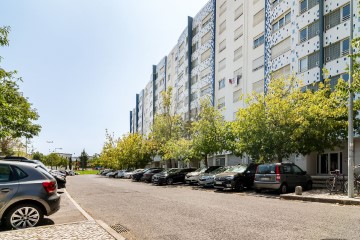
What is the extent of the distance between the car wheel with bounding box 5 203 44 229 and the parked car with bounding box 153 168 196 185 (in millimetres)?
22289

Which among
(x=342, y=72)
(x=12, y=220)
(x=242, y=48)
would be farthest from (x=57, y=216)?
(x=242, y=48)

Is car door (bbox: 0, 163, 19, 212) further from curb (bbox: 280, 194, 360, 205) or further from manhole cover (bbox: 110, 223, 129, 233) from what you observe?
curb (bbox: 280, 194, 360, 205)

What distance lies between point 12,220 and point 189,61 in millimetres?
47965

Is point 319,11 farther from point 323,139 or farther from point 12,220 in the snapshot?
point 12,220

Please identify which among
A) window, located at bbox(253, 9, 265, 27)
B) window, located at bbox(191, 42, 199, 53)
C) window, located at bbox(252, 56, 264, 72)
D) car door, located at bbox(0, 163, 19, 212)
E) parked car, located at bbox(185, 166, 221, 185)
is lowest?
parked car, located at bbox(185, 166, 221, 185)

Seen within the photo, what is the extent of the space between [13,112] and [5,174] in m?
8.25

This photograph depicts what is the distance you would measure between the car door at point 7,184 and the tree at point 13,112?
5.85 metres

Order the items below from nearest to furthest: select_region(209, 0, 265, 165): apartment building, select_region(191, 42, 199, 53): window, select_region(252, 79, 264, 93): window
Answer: select_region(252, 79, 264, 93): window < select_region(209, 0, 265, 165): apartment building < select_region(191, 42, 199, 53): window

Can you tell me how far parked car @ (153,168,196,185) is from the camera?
30.4m

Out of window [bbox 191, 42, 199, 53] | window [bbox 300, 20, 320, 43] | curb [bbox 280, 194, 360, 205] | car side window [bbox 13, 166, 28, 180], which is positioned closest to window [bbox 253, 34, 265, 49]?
window [bbox 300, 20, 320, 43]

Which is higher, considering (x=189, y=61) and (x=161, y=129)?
(x=189, y=61)

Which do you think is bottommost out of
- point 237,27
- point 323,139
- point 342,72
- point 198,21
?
point 323,139

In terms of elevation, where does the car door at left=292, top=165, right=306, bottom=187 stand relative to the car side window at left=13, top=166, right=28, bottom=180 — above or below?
below

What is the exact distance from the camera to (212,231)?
749 centimetres
